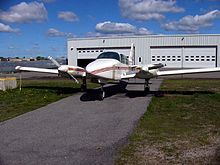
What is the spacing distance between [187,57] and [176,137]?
47.3 metres

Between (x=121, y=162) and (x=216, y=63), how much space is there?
163 feet

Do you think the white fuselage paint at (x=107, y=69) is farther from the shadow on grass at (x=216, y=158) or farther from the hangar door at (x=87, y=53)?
the hangar door at (x=87, y=53)

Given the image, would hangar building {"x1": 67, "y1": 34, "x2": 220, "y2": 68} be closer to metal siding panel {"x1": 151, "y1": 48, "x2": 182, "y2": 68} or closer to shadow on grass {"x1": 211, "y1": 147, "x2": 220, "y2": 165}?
metal siding panel {"x1": 151, "y1": 48, "x2": 182, "y2": 68}

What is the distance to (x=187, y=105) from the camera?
13.4m

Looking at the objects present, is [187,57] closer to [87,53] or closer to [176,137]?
[87,53]

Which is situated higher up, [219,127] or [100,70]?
[100,70]

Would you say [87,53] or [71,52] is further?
[71,52]

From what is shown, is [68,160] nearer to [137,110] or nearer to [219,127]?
[219,127]

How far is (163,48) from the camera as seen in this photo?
2175 inches

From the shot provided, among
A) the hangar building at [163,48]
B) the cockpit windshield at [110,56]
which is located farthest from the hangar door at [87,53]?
the cockpit windshield at [110,56]

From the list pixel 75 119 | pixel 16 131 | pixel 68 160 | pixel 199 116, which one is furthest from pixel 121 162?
pixel 199 116

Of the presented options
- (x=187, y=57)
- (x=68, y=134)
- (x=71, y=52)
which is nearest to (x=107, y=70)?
(x=68, y=134)

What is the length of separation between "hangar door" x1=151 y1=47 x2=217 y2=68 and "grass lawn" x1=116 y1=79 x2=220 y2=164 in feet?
136

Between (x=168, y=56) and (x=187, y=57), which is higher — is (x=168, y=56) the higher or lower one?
the higher one
